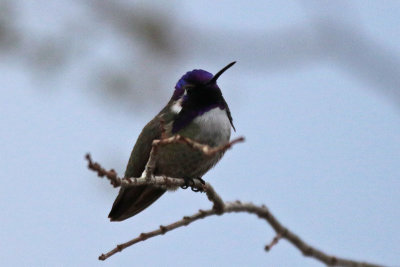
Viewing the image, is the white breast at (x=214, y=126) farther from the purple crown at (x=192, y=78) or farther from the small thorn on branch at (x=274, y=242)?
the small thorn on branch at (x=274, y=242)

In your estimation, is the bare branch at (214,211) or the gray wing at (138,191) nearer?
the bare branch at (214,211)

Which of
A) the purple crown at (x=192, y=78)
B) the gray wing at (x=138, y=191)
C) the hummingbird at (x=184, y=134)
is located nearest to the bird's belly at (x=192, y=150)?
the hummingbird at (x=184, y=134)

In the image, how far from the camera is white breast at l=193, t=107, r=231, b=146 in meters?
4.71

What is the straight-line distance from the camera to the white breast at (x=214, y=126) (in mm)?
4707

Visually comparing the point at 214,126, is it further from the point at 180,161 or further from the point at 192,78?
the point at 192,78

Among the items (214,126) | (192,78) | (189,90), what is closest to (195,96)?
A: (189,90)

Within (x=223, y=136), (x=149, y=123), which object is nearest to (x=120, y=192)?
(x=149, y=123)

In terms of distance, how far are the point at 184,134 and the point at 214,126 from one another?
0.23 m

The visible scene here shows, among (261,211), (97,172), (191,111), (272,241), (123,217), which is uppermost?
(191,111)

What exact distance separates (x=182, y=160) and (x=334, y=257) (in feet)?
8.46

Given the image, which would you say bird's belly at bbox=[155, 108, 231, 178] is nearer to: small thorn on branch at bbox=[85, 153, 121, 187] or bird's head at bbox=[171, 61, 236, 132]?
bird's head at bbox=[171, 61, 236, 132]

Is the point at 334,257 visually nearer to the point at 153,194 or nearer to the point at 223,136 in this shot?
the point at 223,136

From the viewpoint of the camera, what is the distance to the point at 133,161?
17.1ft

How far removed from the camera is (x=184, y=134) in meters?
4.72
